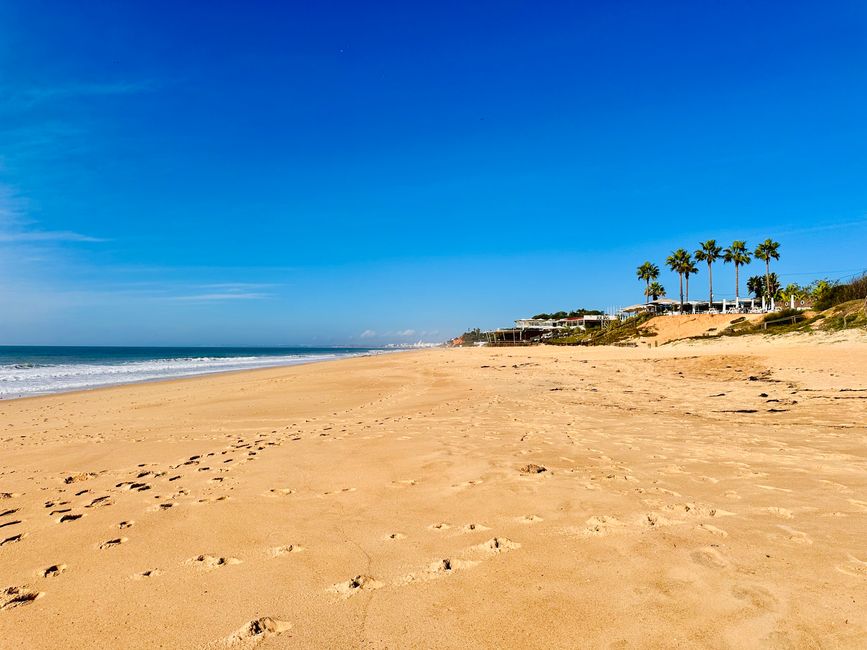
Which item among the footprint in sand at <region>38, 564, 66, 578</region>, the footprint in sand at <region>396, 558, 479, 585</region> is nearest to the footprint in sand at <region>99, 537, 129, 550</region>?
the footprint in sand at <region>38, 564, 66, 578</region>

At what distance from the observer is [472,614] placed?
8.66 ft

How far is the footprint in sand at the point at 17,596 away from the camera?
2962 mm

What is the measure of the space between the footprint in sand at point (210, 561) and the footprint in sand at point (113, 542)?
2.82 feet

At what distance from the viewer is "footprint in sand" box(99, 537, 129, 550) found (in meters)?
3.78

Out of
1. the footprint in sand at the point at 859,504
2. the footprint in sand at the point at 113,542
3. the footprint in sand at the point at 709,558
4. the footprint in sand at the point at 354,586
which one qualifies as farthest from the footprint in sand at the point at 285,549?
the footprint in sand at the point at 859,504

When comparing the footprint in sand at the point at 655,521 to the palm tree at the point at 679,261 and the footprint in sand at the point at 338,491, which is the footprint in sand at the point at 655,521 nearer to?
the footprint in sand at the point at 338,491

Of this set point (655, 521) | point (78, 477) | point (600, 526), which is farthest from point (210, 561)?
point (78, 477)

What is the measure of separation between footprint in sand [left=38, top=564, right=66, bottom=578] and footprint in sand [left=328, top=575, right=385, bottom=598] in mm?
2101

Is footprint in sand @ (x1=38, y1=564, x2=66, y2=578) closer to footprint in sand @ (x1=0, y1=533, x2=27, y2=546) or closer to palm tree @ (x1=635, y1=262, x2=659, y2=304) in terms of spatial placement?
footprint in sand @ (x1=0, y1=533, x2=27, y2=546)

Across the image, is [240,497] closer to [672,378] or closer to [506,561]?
[506,561]

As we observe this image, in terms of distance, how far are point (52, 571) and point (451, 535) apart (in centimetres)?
293

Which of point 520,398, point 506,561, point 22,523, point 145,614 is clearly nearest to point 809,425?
point 520,398

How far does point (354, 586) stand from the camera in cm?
299

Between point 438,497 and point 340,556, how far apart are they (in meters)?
1.41
